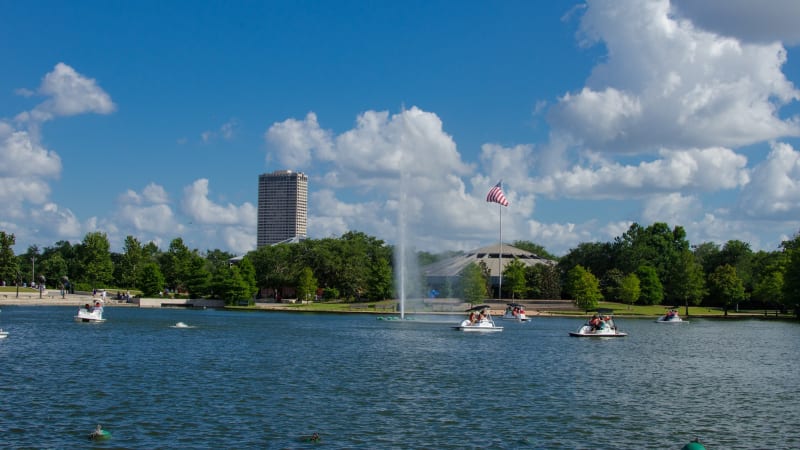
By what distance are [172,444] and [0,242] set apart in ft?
546

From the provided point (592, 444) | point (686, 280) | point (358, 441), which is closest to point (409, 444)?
point (358, 441)

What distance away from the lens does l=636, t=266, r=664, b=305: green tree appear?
15400 centimetres

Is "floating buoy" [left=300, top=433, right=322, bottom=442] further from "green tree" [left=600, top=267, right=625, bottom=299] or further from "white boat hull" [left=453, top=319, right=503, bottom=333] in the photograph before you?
"green tree" [left=600, top=267, right=625, bottom=299]

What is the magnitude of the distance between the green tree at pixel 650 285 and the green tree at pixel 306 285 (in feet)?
220

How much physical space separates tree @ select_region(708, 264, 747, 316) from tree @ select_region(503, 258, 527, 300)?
36.6 m

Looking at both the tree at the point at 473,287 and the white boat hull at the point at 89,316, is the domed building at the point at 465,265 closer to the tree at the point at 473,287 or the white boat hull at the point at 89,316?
the tree at the point at 473,287

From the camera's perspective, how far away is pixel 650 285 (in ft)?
506

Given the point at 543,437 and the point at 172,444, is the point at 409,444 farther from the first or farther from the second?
the point at 172,444

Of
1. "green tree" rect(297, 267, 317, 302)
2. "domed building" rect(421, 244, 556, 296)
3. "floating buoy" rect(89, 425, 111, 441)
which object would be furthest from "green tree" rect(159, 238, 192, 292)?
"floating buoy" rect(89, 425, 111, 441)

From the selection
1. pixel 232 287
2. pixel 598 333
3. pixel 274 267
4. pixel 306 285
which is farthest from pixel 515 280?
pixel 598 333

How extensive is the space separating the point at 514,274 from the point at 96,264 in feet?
331

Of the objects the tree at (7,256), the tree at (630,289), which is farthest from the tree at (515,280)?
the tree at (7,256)

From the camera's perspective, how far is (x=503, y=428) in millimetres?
31031

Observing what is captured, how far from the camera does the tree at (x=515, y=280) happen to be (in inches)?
6358
